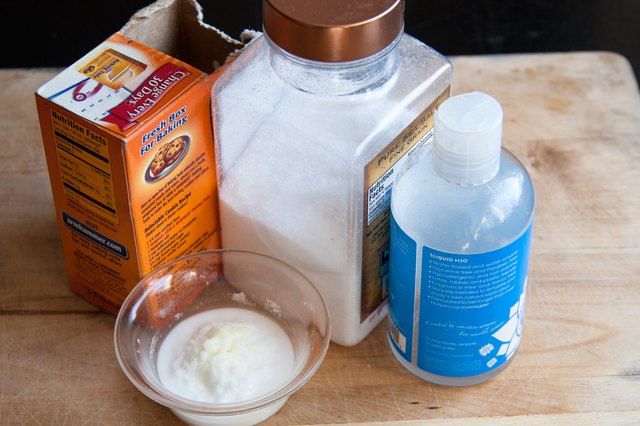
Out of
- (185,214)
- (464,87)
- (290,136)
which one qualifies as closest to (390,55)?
(290,136)

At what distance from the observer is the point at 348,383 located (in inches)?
35.9

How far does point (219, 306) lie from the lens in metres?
0.95

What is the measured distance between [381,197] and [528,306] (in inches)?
7.9

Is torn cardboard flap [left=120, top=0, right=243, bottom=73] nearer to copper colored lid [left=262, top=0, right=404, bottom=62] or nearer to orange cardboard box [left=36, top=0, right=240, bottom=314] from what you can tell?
orange cardboard box [left=36, top=0, right=240, bottom=314]

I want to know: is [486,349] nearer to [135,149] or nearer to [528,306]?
[528,306]

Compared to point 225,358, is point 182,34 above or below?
above

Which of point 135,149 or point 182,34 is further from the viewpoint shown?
point 182,34

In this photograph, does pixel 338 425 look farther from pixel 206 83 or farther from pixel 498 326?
Answer: pixel 206 83

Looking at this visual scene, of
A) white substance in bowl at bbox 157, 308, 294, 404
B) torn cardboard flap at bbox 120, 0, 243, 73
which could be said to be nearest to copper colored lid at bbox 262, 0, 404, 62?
torn cardboard flap at bbox 120, 0, 243, 73

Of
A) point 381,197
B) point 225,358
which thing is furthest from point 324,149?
point 225,358

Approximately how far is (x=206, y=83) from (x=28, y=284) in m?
0.28

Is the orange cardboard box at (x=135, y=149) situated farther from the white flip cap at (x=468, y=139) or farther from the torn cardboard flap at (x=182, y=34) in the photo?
the white flip cap at (x=468, y=139)

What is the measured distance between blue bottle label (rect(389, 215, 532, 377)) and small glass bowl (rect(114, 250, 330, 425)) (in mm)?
70

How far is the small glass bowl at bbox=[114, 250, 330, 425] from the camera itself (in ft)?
2.72
